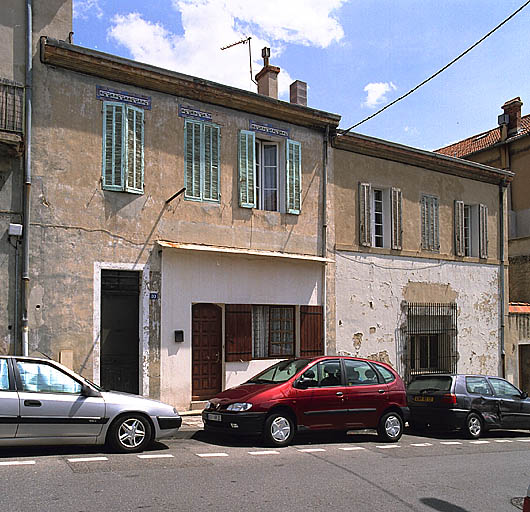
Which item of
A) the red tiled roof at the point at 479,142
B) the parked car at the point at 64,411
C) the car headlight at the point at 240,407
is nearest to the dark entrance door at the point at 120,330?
the car headlight at the point at 240,407

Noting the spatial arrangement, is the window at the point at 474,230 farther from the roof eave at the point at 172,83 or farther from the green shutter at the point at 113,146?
the green shutter at the point at 113,146

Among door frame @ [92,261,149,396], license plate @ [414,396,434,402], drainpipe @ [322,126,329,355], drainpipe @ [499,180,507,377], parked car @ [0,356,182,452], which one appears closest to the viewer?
parked car @ [0,356,182,452]

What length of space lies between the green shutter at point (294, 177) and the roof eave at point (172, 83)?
2.40 feet

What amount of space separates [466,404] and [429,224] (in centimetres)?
716

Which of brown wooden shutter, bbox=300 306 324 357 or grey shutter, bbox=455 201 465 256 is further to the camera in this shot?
grey shutter, bbox=455 201 465 256

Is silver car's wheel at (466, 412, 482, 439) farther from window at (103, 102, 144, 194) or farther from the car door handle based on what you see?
the car door handle

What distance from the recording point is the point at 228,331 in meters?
14.3

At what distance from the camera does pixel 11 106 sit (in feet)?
37.6

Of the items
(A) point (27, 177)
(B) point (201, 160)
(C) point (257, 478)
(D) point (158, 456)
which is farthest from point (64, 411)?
(B) point (201, 160)

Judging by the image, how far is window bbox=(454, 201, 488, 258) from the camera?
20.5m

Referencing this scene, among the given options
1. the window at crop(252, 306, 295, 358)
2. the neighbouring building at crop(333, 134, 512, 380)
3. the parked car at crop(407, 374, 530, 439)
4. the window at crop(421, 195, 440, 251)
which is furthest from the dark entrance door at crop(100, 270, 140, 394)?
the window at crop(421, 195, 440, 251)

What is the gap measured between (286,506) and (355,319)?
10.5 meters

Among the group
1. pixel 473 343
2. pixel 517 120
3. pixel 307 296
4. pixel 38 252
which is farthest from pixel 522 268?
pixel 38 252

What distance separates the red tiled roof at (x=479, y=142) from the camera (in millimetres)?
27147
